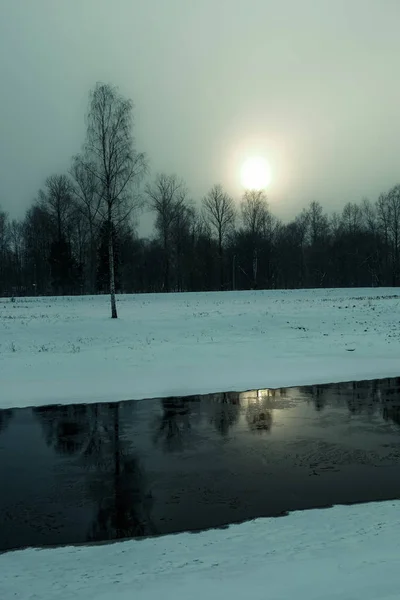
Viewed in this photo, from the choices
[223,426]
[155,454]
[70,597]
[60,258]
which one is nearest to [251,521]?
[70,597]

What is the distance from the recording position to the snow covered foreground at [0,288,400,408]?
12750mm

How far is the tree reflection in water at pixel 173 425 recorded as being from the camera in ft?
26.7

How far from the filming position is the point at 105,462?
7195 mm

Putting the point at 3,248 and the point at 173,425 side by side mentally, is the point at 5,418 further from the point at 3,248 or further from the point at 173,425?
the point at 3,248

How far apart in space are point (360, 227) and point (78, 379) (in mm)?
89131

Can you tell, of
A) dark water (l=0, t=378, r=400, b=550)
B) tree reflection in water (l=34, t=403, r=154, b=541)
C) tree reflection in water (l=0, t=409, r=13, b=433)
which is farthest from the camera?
tree reflection in water (l=0, t=409, r=13, b=433)

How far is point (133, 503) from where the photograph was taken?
18.8 ft

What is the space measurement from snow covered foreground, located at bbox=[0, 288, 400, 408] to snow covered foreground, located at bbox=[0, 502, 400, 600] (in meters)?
6.98

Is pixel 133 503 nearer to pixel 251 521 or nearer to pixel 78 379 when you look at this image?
pixel 251 521

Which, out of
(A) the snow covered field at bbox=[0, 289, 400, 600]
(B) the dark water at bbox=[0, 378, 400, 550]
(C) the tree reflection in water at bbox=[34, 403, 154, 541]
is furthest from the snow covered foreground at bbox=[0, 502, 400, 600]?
(C) the tree reflection in water at bbox=[34, 403, 154, 541]

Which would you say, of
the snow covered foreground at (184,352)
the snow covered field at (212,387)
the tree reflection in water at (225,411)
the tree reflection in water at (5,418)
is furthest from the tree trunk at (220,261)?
the tree reflection in water at (5,418)

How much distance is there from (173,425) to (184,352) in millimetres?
8202

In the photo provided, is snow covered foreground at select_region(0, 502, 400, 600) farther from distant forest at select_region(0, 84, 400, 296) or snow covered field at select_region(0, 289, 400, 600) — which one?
distant forest at select_region(0, 84, 400, 296)

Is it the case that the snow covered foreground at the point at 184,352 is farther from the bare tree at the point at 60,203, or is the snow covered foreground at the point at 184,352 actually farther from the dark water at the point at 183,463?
the bare tree at the point at 60,203
